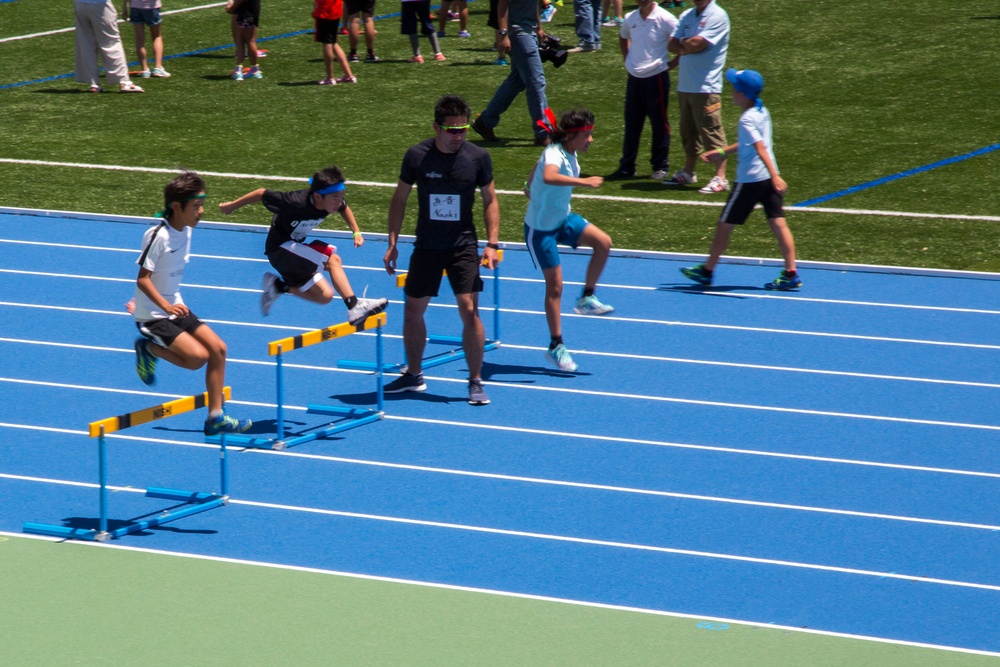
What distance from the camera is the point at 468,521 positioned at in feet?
27.1

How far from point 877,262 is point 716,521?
6272 millimetres

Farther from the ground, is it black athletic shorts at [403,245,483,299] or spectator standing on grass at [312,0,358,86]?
spectator standing on grass at [312,0,358,86]

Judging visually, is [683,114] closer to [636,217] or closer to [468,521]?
[636,217]

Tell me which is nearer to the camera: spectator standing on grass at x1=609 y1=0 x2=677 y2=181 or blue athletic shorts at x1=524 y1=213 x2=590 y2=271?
blue athletic shorts at x1=524 y1=213 x2=590 y2=271

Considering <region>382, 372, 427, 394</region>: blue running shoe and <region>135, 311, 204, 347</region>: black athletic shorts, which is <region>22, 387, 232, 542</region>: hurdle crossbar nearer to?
<region>135, 311, 204, 347</region>: black athletic shorts

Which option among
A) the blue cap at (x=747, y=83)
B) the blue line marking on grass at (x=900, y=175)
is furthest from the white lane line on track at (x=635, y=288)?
the blue line marking on grass at (x=900, y=175)

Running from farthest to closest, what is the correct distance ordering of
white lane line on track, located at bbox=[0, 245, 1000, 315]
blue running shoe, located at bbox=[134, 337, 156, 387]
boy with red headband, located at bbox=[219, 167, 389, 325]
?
white lane line on track, located at bbox=[0, 245, 1000, 315] → boy with red headband, located at bbox=[219, 167, 389, 325] → blue running shoe, located at bbox=[134, 337, 156, 387]

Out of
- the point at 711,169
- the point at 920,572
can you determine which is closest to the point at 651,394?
the point at 920,572

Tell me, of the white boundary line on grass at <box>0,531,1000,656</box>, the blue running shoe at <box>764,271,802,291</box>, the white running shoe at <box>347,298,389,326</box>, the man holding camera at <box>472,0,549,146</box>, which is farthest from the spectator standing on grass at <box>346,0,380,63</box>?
the white boundary line on grass at <box>0,531,1000,656</box>

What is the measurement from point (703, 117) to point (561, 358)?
5.80 meters

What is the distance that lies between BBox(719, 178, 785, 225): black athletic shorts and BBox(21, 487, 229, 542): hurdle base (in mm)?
5912

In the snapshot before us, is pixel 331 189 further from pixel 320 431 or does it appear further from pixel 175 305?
pixel 175 305

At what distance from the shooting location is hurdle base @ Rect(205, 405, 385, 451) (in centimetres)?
945

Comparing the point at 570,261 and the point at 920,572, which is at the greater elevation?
the point at 570,261
